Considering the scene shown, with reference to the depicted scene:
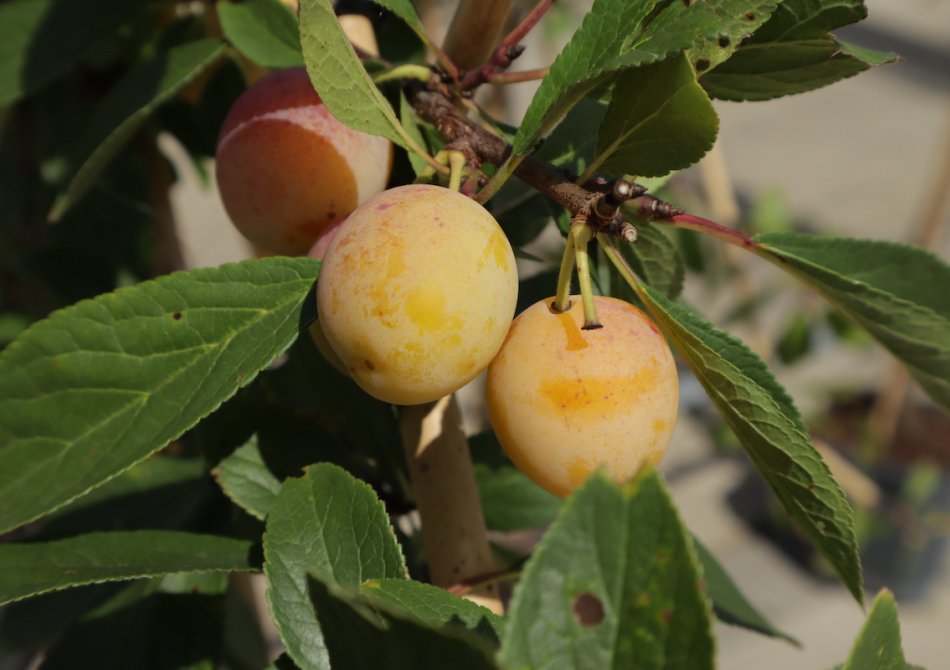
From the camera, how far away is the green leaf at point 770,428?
40 centimetres

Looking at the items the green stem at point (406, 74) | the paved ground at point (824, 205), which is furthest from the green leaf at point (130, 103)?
the paved ground at point (824, 205)

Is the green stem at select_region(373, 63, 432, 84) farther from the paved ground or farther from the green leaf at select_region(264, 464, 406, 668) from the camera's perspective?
the paved ground

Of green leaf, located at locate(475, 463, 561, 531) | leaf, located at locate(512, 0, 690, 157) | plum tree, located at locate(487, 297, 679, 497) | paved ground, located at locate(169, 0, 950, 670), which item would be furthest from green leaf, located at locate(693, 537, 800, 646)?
paved ground, located at locate(169, 0, 950, 670)

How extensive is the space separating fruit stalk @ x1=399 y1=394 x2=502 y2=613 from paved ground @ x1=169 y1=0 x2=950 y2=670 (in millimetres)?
1007

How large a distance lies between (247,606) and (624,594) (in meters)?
0.68

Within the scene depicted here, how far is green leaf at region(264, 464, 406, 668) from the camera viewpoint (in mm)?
416

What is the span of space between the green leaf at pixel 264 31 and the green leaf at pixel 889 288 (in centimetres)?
29

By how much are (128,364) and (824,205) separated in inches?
137

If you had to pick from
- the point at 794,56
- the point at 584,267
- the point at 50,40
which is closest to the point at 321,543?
the point at 584,267

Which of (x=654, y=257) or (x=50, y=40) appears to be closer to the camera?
(x=654, y=257)

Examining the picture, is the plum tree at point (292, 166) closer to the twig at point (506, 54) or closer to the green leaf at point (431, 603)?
the twig at point (506, 54)

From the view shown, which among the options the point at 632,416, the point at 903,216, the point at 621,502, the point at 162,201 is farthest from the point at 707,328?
the point at 903,216

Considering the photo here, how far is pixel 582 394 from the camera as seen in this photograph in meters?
0.41

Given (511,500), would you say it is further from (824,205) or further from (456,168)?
(824,205)
